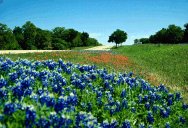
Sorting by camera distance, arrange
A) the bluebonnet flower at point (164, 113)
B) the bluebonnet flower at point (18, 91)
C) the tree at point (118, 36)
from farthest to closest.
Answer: the tree at point (118, 36) < the bluebonnet flower at point (164, 113) < the bluebonnet flower at point (18, 91)

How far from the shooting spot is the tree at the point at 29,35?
309 ft

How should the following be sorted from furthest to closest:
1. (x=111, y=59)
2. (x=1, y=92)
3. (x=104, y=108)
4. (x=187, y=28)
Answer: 1. (x=187, y=28)
2. (x=111, y=59)
3. (x=104, y=108)
4. (x=1, y=92)

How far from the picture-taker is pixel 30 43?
310 ft

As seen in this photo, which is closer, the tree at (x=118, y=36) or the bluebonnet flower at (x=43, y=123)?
the bluebonnet flower at (x=43, y=123)

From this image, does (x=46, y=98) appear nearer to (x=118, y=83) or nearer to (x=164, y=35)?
(x=118, y=83)

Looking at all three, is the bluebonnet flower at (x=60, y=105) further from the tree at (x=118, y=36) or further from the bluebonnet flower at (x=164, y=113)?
the tree at (x=118, y=36)

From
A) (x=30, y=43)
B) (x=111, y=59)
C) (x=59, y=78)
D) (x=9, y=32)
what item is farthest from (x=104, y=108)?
(x=30, y=43)

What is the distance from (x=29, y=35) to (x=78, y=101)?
89.7 m

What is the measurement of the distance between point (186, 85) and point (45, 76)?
15241mm

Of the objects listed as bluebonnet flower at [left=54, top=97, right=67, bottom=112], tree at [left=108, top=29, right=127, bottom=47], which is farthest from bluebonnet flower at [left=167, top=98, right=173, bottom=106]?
tree at [left=108, top=29, right=127, bottom=47]

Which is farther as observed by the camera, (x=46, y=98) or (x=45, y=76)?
(x=45, y=76)

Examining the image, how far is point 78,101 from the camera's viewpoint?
880 cm

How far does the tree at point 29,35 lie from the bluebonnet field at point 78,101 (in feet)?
273

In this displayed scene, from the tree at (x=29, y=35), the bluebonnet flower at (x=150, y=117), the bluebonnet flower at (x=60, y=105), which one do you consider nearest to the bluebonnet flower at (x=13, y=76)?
the bluebonnet flower at (x=60, y=105)
